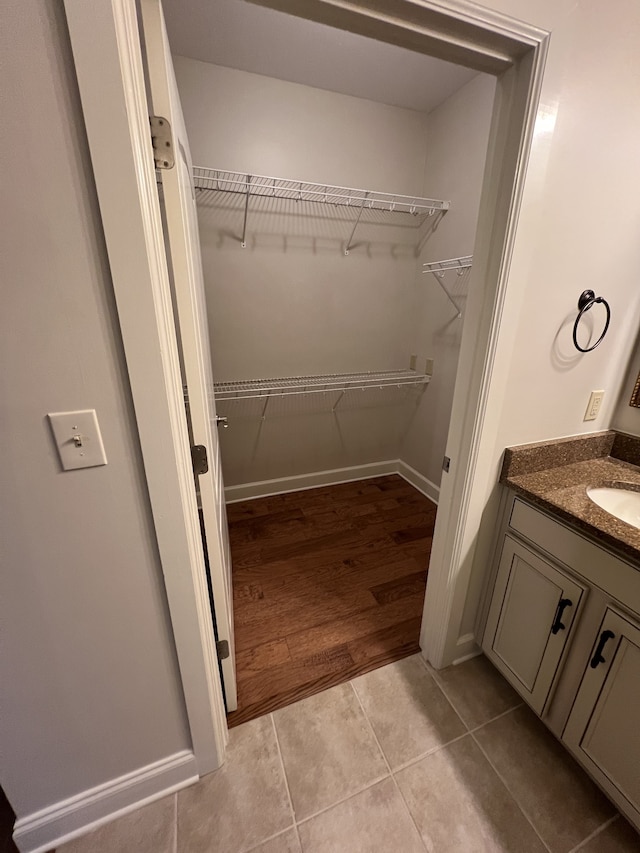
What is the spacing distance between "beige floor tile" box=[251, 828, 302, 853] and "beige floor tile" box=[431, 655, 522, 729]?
689mm

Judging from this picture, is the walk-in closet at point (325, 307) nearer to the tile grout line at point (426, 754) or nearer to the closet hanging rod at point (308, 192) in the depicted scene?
the closet hanging rod at point (308, 192)

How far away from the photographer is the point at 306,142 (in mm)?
1992

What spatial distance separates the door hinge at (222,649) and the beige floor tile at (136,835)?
0.41 metres

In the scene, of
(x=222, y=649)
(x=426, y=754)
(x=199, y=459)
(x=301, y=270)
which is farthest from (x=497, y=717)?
(x=301, y=270)

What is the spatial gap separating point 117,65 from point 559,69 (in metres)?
1.03

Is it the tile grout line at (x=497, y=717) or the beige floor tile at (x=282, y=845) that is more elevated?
the beige floor tile at (x=282, y=845)

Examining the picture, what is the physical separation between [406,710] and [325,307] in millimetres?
2217

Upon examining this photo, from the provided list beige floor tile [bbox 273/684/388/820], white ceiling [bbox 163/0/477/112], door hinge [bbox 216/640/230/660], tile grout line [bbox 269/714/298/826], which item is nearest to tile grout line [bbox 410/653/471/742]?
beige floor tile [bbox 273/684/388/820]

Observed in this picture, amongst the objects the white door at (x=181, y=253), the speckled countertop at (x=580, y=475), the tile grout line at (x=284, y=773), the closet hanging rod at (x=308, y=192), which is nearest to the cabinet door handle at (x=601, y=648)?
the speckled countertop at (x=580, y=475)

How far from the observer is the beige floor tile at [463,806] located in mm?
972

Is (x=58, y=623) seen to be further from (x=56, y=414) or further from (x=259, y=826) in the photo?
(x=259, y=826)

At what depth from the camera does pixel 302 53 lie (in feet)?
5.44

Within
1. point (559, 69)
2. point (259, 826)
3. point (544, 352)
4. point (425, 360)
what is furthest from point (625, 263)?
point (259, 826)

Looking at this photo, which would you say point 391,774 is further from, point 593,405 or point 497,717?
point 593,405
